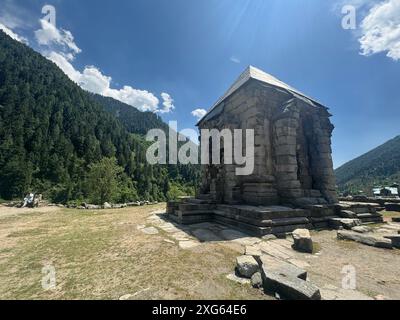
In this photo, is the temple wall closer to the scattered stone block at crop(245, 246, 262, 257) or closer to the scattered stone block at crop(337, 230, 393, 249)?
the scattered stone block at crop(337, 230, 393, 249)

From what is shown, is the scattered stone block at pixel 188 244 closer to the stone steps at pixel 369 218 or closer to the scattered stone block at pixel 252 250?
the scattered stone block at pixel 252 250

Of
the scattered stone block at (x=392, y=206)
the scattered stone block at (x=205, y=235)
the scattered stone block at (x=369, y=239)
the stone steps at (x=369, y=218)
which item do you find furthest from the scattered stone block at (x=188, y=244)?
the scattered stone block at (x=392, y=206)

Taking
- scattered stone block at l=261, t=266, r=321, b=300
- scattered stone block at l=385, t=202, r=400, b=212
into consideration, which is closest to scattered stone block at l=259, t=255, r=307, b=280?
scattered stone block at l=261, t=266, r=321, b=300

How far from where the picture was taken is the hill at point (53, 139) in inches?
2286

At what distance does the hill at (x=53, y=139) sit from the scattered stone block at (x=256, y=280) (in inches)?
1686

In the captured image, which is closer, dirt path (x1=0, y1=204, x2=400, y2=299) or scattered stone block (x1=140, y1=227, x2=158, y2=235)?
dirt path (x1=0, y1=204, x2=400, y2=299)

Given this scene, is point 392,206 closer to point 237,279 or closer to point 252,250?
point 252,250

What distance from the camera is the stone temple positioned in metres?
7.77

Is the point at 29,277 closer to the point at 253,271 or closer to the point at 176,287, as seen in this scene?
the point at 176,287

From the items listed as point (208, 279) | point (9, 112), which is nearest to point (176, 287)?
point (208, 279)

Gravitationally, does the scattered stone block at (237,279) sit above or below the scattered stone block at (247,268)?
below

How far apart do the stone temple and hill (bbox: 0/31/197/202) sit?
3774 cm

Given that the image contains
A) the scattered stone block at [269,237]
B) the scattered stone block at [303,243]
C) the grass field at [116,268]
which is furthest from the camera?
the scattered stone block at [269,237]

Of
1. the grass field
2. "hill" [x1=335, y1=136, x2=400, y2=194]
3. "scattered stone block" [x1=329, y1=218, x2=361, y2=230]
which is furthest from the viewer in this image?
"hill" [x1=335, y1=136, x2=400, y2=194]
